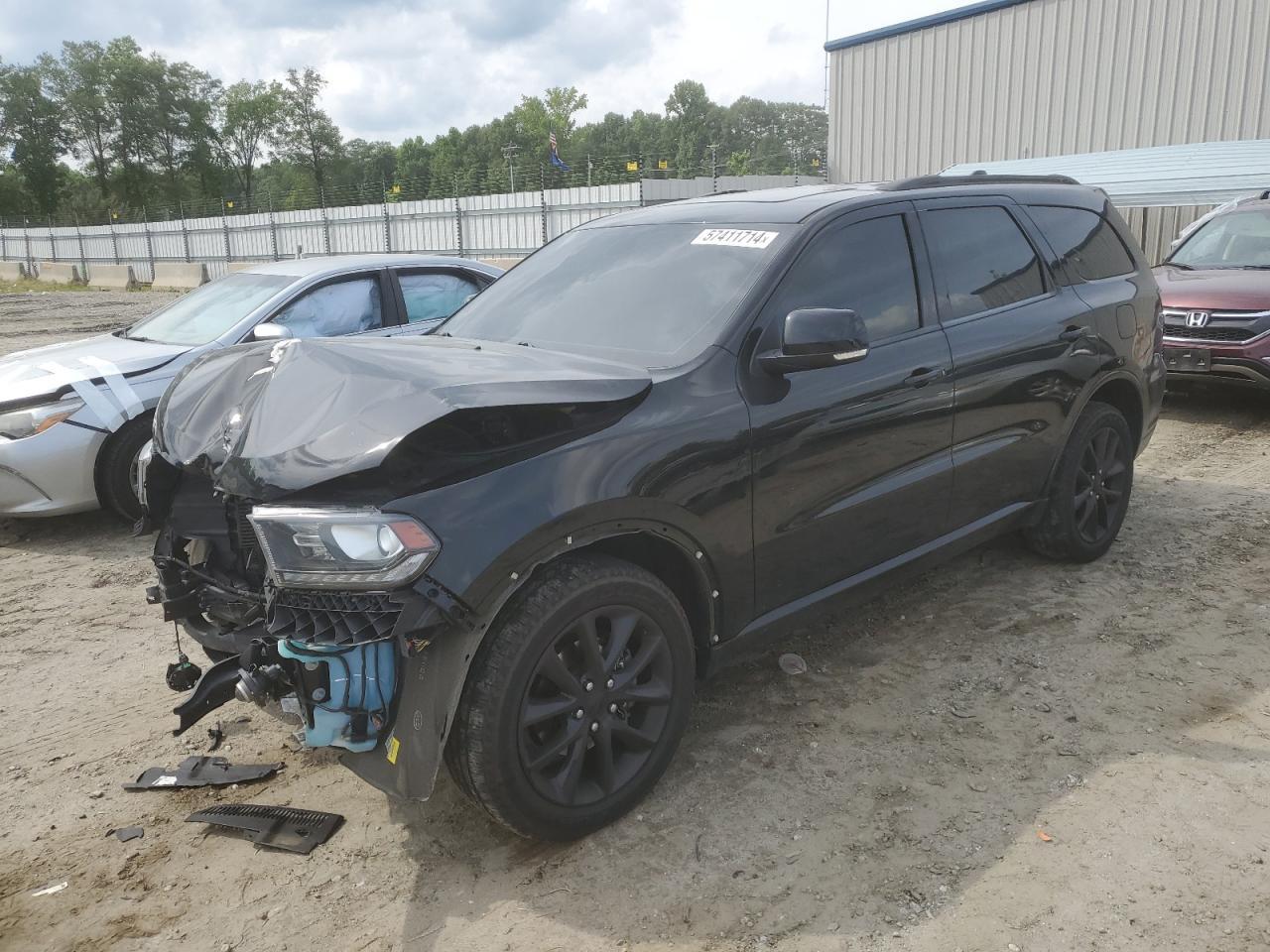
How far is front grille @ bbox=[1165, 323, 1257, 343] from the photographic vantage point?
7.75 meters

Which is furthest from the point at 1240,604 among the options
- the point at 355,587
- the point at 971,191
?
the point at 355,587

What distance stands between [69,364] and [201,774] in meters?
3.72

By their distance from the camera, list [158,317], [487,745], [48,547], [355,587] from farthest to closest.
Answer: [158,317], [48,547], [487,745], [355,587]

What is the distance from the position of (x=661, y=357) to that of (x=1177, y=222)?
17820 millimetres

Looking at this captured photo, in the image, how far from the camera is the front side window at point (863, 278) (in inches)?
132

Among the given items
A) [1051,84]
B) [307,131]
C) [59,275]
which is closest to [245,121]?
[307,131]

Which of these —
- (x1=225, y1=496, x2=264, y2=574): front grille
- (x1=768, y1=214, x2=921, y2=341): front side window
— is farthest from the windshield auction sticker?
(x1=225, y1=496, x2=264, y2=574): front grille

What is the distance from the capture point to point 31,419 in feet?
18.2

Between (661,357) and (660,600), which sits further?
(661,357)

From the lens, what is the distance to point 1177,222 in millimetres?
17516

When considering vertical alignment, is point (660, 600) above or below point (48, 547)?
above

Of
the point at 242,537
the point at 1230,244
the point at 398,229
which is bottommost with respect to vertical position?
the point at 242,537

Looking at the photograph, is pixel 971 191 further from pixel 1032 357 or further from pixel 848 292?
pixel 848 292

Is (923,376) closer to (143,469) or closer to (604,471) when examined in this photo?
(604,471)
